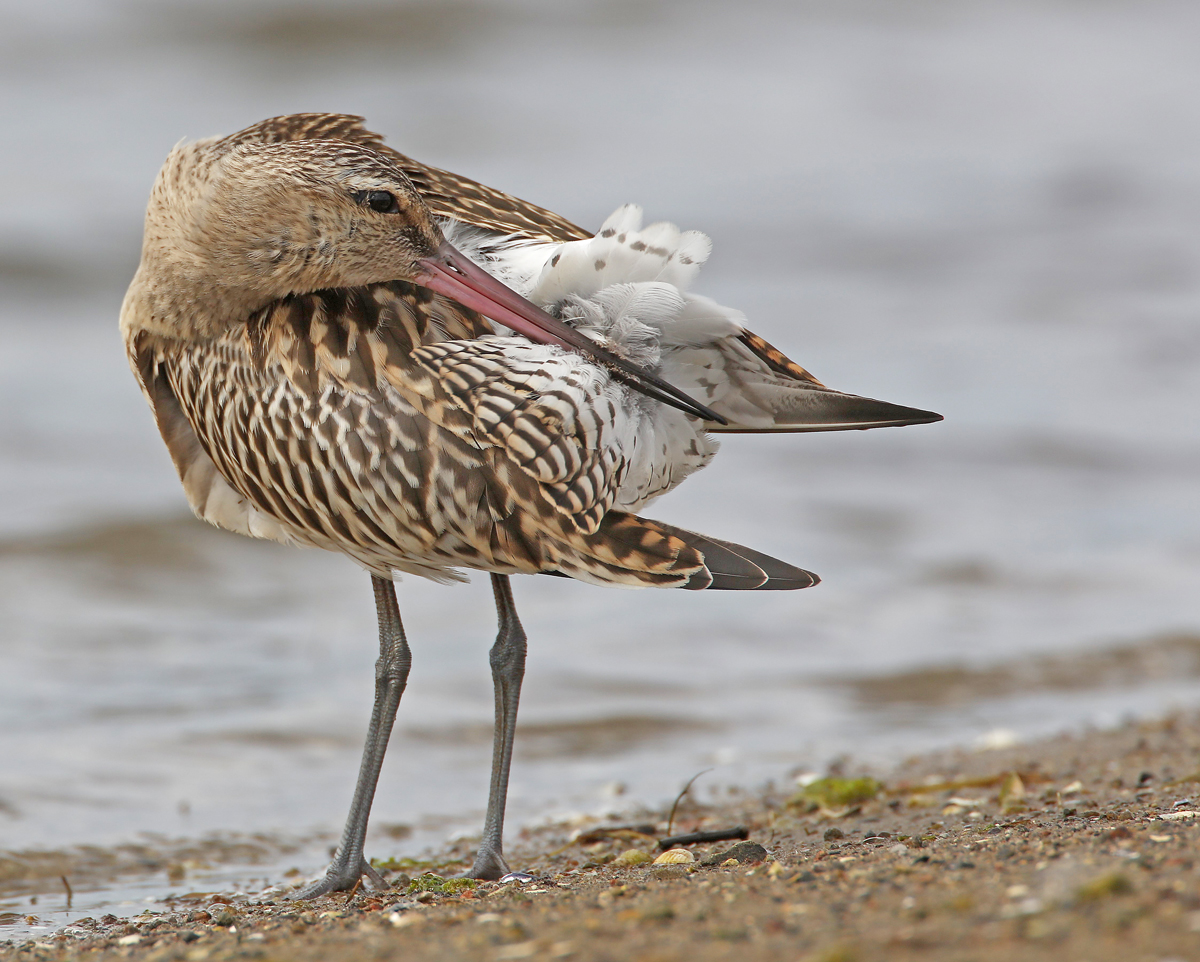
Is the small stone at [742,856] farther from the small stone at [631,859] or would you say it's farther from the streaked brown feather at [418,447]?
the streaked brown feather at [418,447]

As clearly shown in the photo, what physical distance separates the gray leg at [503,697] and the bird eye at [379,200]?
4.61 ft

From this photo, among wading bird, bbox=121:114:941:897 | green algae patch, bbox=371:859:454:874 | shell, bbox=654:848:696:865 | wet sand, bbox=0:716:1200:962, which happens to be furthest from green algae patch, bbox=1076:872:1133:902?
green algae patch, bbox=371:859:454:874

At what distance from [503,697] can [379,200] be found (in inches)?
72.5

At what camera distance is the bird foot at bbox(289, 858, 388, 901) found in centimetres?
481

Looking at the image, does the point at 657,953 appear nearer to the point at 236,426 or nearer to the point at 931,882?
the point at 931,882

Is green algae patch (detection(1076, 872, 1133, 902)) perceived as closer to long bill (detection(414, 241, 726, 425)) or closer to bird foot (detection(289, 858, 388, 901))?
long bill (detection(414, 241, 726, 425))

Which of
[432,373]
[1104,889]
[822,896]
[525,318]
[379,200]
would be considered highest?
[379,200]

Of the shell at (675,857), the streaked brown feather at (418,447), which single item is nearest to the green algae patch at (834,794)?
the shell at (675,857)

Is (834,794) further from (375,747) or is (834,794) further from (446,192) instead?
(446,192)

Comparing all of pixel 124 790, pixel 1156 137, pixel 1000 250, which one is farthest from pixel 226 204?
pixel 1156 137

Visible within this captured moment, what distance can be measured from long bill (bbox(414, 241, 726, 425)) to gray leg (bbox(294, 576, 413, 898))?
1.19 meters

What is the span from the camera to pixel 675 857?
472cm

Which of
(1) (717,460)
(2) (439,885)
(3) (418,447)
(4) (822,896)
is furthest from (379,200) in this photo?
(1) (717,460)

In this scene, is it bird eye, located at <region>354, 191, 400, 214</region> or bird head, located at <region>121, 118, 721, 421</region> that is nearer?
bird head, located at <region>121, 118, 721, 421</region>
